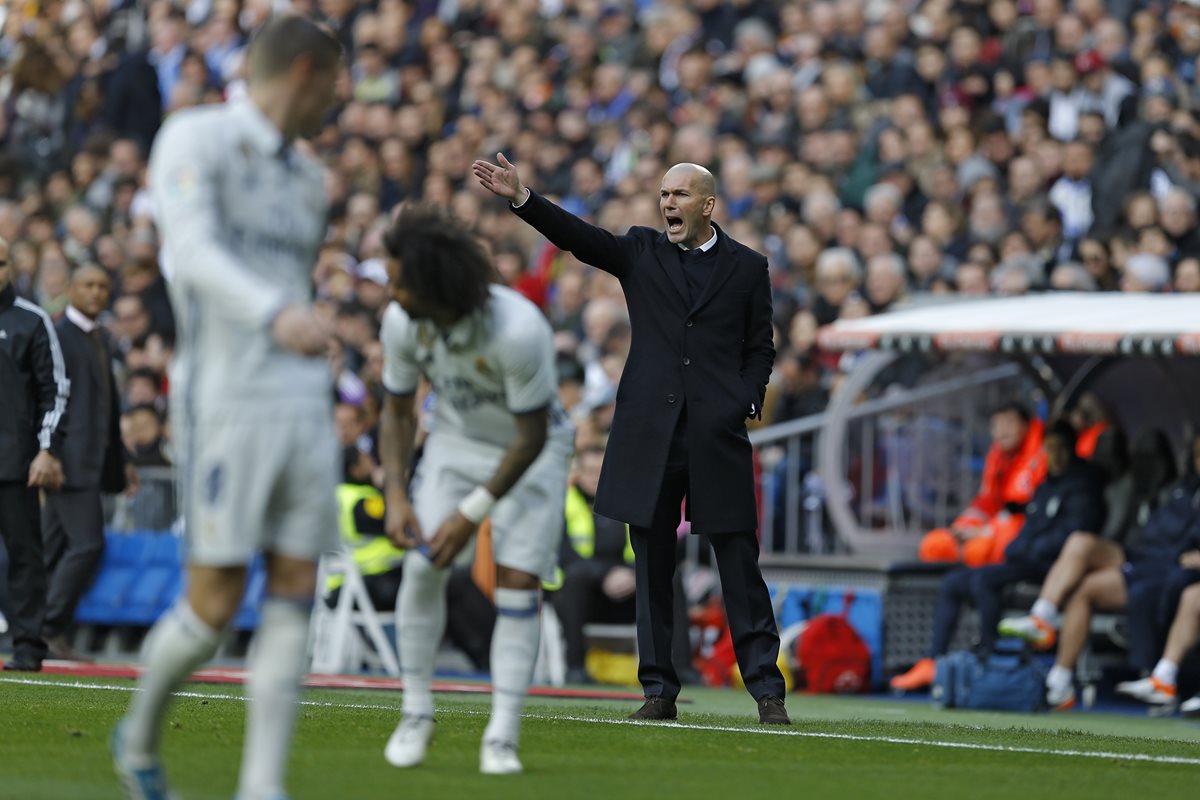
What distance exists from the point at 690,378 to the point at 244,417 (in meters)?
4.48

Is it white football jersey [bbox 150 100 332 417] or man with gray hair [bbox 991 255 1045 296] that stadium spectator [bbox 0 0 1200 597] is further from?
white football jersey [bbox 150 100 332 417]

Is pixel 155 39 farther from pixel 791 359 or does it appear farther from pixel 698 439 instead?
pixel 698 439

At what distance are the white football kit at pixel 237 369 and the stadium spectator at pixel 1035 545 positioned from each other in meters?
9.65

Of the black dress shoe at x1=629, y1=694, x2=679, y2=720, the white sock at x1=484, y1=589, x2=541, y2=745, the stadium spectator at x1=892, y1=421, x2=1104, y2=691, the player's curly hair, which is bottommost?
the black dress shoe at x1=629, y1=694, x2=679, y2=720

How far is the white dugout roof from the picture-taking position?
14656 millimetres

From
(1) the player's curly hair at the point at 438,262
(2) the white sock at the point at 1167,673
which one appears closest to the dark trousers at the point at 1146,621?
(2) the white sock at the point at 1167,673

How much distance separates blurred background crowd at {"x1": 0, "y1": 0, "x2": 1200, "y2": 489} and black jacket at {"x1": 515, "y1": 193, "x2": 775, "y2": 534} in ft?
20.5

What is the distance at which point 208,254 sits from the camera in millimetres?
6262

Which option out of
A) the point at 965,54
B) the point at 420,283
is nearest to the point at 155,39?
the point at 965,54

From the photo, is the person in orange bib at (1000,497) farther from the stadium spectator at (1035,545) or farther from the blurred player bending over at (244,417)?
the blurred player bending over at (244,417)

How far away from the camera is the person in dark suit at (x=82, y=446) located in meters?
14.2

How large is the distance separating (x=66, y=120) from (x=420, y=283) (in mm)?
21789

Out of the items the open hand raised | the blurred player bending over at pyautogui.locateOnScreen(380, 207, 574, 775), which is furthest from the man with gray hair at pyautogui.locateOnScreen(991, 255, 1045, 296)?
the blurred player bending over at pyautogui.locateOnScreen(380, 207, 574, 775)

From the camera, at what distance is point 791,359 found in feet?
57.4
